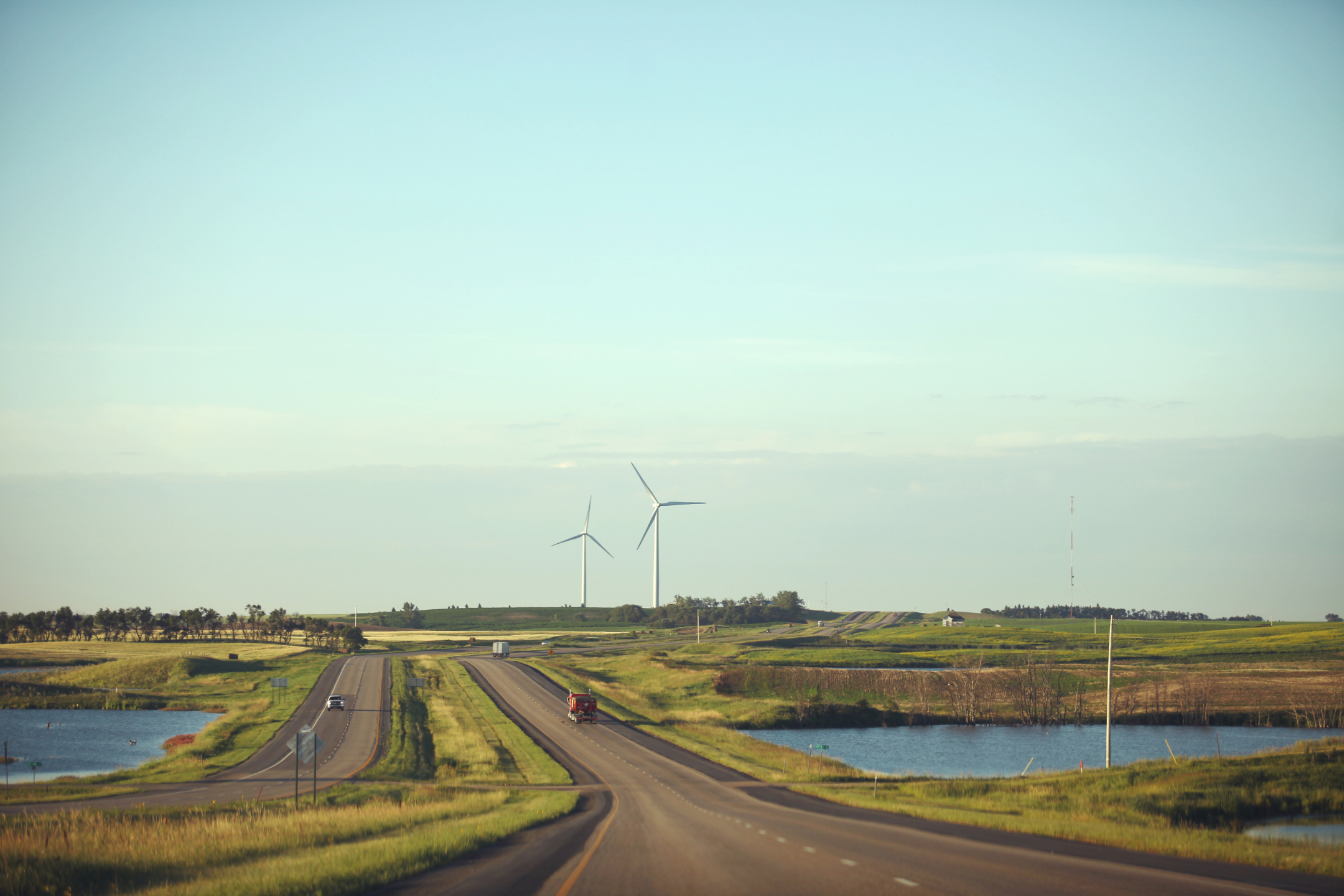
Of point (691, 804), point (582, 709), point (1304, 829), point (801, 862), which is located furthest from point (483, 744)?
point (801, 862)

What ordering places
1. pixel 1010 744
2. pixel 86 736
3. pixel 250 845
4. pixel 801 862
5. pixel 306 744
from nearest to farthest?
pixel 801 862 → pixel 250 845 → pixel 306 744 → pixel 1010 744 → pixel 86 736

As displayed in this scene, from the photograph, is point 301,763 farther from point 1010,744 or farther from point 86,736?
→ point 1010,744

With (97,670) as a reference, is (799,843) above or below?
above

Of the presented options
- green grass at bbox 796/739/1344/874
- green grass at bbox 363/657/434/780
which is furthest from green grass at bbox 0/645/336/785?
green grass at bbox 796/739/1344/874

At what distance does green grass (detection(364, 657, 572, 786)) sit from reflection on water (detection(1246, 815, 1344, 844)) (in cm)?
3536

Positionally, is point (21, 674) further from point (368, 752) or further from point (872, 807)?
point (872, 807)

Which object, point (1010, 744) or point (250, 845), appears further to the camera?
point (1010, 744)

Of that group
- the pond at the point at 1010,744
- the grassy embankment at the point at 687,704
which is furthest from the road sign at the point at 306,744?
the pond at the point at 1010,744

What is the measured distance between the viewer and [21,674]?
148375mm

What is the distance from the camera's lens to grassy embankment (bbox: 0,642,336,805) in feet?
221

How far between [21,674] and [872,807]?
150338mm

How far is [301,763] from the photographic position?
2746 inches

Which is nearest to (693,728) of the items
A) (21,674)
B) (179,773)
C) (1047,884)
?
(179,773)

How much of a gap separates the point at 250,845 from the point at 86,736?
83144 mm
